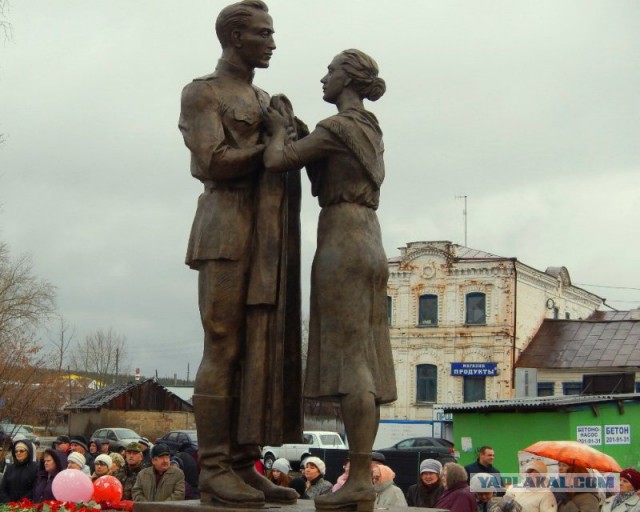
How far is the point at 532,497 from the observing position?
9.55 meters

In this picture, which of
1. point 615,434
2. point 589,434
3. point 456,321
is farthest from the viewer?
point 456,321

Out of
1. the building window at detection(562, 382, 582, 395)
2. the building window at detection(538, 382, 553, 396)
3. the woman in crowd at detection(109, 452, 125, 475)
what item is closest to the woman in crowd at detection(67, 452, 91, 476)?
the woman in crowd at detection(109, 452, 125, 475)

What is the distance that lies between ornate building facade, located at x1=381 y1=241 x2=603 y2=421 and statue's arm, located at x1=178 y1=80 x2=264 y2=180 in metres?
40.0

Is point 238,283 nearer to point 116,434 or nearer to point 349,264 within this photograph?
point 349,264

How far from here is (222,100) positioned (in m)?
6.82

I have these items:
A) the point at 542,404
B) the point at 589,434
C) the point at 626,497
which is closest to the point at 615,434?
the point at 589,434

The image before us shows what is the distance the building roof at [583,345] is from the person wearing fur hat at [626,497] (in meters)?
34.6

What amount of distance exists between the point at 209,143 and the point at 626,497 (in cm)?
504

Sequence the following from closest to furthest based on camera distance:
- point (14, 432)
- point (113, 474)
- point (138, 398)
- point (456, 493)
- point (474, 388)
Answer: point (456, 493) < point (113, 474) < point (14, 432) < point (138, 398) < point (474, 388)

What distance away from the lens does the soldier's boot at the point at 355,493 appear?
20.5 ft

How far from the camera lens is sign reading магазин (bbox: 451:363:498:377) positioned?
46844 millimetres

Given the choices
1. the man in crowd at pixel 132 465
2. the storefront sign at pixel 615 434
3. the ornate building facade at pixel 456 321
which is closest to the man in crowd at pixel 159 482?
the man in crowd at pixel 132 465

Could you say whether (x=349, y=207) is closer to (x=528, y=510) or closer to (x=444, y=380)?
(x=528, y=510)

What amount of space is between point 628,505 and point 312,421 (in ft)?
126
